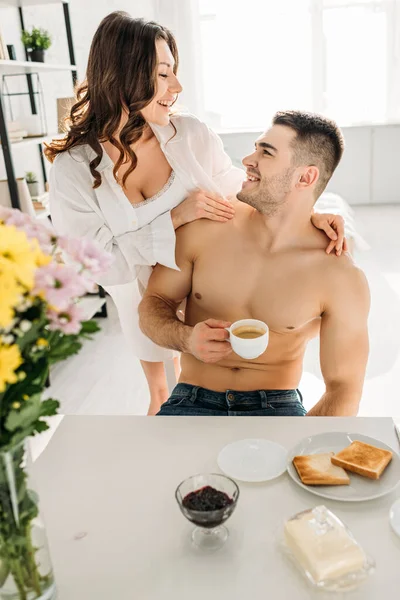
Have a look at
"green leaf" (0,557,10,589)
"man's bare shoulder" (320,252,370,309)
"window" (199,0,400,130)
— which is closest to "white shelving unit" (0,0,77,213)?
"man's bare shoulder" (320,252,370,309)

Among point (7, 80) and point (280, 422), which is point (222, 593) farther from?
point (7, 80)

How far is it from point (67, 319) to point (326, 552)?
1.60ft

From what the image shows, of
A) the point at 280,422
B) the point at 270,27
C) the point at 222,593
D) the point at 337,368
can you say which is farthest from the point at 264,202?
the point at 270,27

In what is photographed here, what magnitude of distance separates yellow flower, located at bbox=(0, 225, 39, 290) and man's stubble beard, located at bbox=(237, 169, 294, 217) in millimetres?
1061

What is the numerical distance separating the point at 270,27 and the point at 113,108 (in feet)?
14.9

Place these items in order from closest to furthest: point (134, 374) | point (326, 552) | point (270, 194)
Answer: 1. point (326, 552)
2. point (270, 194)
3. point (134, 374)

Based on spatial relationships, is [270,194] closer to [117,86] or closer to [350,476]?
[117,86]

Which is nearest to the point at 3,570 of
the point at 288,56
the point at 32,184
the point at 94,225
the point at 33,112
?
the point at 94,225

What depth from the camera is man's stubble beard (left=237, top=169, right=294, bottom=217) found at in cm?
157

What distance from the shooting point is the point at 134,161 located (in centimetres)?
183

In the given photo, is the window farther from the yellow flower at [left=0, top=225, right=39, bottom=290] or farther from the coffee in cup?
the yellow flower at [left=0, top=225, right=39, bottom=290]

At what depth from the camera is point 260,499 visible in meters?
0.96

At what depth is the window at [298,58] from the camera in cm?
565

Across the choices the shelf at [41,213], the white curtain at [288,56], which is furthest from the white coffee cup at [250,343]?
the white curtain at [288,56]
